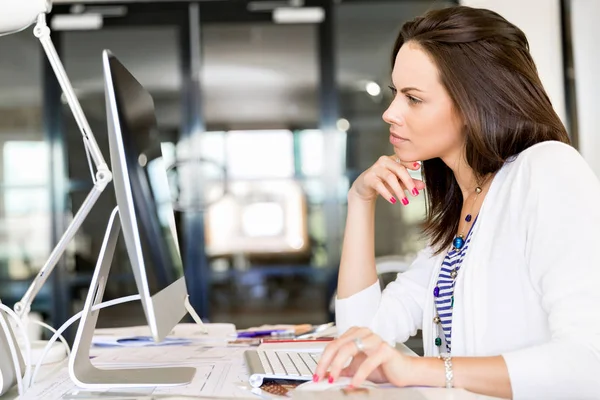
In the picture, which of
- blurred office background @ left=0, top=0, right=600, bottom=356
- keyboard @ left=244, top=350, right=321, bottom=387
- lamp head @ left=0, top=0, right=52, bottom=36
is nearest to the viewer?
keyboard @ left=244, top=350, right=321, bottom=387

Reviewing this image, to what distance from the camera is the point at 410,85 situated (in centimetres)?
122

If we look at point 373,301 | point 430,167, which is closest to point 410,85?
point 430,167

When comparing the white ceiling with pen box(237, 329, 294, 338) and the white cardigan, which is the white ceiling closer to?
pen box(237, 329, 294, 338)

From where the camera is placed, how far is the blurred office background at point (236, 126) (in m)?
3.64

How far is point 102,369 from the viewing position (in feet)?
3.62

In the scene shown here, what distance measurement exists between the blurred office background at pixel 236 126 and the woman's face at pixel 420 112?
2.39 meters

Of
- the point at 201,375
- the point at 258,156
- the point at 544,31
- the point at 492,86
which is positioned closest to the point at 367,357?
the point at 201,375

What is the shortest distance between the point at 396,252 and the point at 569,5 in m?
1.62

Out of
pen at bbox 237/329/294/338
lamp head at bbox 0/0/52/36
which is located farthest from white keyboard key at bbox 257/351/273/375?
lamp head at bbox 0/0/52/36

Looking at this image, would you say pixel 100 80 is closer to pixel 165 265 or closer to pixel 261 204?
pixel 261 204

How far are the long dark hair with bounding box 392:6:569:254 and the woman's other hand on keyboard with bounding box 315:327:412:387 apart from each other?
0.47 metres

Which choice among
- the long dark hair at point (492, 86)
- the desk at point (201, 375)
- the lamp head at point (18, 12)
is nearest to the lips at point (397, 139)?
the long dark hair at point (492, 86)

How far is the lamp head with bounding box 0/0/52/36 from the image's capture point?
1.08 metres

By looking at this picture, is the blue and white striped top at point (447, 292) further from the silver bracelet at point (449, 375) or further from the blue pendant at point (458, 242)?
the silver bracelet at point (449, 375)
